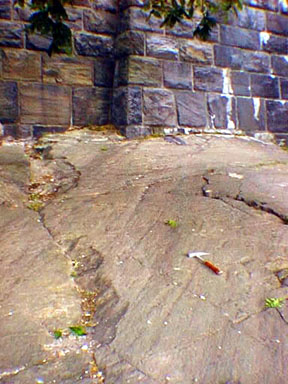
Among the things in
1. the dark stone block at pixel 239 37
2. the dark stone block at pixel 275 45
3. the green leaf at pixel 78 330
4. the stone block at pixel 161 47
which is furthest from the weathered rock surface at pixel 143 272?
the dark stone block at pixel 275 45

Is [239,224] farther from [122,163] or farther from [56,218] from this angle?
[122,163]

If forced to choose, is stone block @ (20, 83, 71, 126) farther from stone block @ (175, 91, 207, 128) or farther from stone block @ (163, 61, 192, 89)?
stone block @ (175, 91, 207, 128)

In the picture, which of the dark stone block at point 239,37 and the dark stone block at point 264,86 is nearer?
the dark stone block at point 239,37

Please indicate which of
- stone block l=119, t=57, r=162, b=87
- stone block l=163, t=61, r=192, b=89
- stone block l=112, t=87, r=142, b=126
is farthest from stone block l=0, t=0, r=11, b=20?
stone block l=163, t=61, r=192, b=89

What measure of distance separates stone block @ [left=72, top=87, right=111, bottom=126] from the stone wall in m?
0.01

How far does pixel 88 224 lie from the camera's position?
3232 mm

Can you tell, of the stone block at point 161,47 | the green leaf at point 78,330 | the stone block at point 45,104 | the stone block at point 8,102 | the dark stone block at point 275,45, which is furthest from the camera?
the dark stone block at point 275,45

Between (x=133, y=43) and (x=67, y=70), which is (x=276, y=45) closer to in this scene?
(x=133, y=43)

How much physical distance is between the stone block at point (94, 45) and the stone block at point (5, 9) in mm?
770

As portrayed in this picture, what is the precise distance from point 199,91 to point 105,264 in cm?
355

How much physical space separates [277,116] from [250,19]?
1279 millimetres

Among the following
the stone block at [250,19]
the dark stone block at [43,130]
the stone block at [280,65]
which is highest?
the stone block at [250,19]

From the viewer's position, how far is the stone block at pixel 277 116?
6258 mm

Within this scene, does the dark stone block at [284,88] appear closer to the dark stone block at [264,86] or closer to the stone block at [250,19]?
the dark stone block at [264,86]
